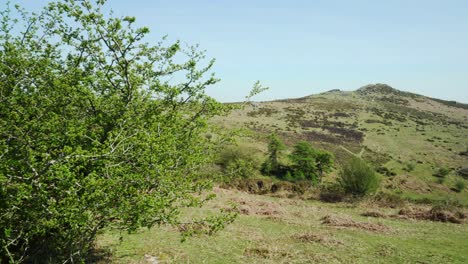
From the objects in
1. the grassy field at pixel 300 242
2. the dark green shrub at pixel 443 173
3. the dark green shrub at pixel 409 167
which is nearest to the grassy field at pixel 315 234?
the grassy field at pixel 300 242

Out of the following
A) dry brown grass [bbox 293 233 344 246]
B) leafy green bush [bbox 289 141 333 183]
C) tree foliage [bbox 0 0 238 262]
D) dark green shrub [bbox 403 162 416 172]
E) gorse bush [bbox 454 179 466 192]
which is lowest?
gorse bush [bbox 454 179 466 192]

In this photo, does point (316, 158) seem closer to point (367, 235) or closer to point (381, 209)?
point (381, 209)

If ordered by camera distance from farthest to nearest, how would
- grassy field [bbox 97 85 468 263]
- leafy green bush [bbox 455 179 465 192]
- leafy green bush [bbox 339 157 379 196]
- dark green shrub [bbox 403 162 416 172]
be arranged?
dark green shrub [bbox 403 162 416 172], leafy green bush [bbox 455 179 465 192], leafy green bush [bbox 339 157 379 196], grassy field [bbox 97 85 468 263]

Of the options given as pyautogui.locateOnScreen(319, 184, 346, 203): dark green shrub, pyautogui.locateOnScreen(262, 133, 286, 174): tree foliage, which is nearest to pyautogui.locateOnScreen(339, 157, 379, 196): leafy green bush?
pyautogui.locateOnScreen(319, 184, 346, 203): dark green shrub

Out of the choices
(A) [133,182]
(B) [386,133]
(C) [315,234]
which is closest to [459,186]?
(B) [386,133]

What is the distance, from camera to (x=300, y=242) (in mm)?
18859

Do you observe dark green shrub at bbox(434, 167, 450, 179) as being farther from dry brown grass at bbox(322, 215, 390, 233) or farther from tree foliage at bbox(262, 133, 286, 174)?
dry brown grass at bbox(322, 215, 390, 233)

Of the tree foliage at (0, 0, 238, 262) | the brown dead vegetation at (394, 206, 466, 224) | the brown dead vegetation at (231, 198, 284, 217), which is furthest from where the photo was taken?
the brown dead vegetation at (394, 206, 466, 224)

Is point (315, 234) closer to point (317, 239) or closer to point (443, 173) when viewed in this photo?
point (317, 239)

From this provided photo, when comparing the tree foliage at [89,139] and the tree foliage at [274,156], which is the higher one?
the tree foliage at [89,139]

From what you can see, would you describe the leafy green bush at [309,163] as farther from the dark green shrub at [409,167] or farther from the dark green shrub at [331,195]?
the dark green shrub at [409,167]

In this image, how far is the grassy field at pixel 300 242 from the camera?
15.6 m

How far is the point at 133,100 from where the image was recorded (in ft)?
37.0

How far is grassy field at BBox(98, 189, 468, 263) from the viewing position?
614 inches
